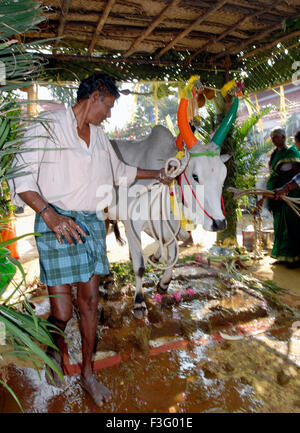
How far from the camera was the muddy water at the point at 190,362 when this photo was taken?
186 cm

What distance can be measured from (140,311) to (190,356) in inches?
29.8

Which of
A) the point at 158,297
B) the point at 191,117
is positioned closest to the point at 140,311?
the point at 158,297

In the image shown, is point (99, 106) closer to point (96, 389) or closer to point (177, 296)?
point (96, 389)

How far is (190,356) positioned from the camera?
234cm

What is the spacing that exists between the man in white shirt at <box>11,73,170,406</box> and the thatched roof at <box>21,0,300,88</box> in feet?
5.01

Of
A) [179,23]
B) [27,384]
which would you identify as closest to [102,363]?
[27,384]

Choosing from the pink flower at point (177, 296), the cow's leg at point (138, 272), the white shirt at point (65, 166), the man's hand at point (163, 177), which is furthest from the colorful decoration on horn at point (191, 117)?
the pink flower at point (177, 296)

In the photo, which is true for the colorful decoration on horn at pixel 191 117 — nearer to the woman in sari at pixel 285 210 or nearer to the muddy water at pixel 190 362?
the muddy water at pixel 190 362

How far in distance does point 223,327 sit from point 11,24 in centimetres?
257

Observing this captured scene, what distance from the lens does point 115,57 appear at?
421 centimetres

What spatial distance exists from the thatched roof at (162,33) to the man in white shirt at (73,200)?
153cm

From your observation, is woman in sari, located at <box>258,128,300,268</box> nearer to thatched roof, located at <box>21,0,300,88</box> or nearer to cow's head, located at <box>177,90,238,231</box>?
thatched roof, located at <box>21,0,300,88</box>

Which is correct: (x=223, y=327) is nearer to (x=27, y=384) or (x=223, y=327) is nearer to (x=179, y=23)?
(x=27, y=384)

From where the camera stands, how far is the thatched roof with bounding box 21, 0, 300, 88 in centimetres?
322
